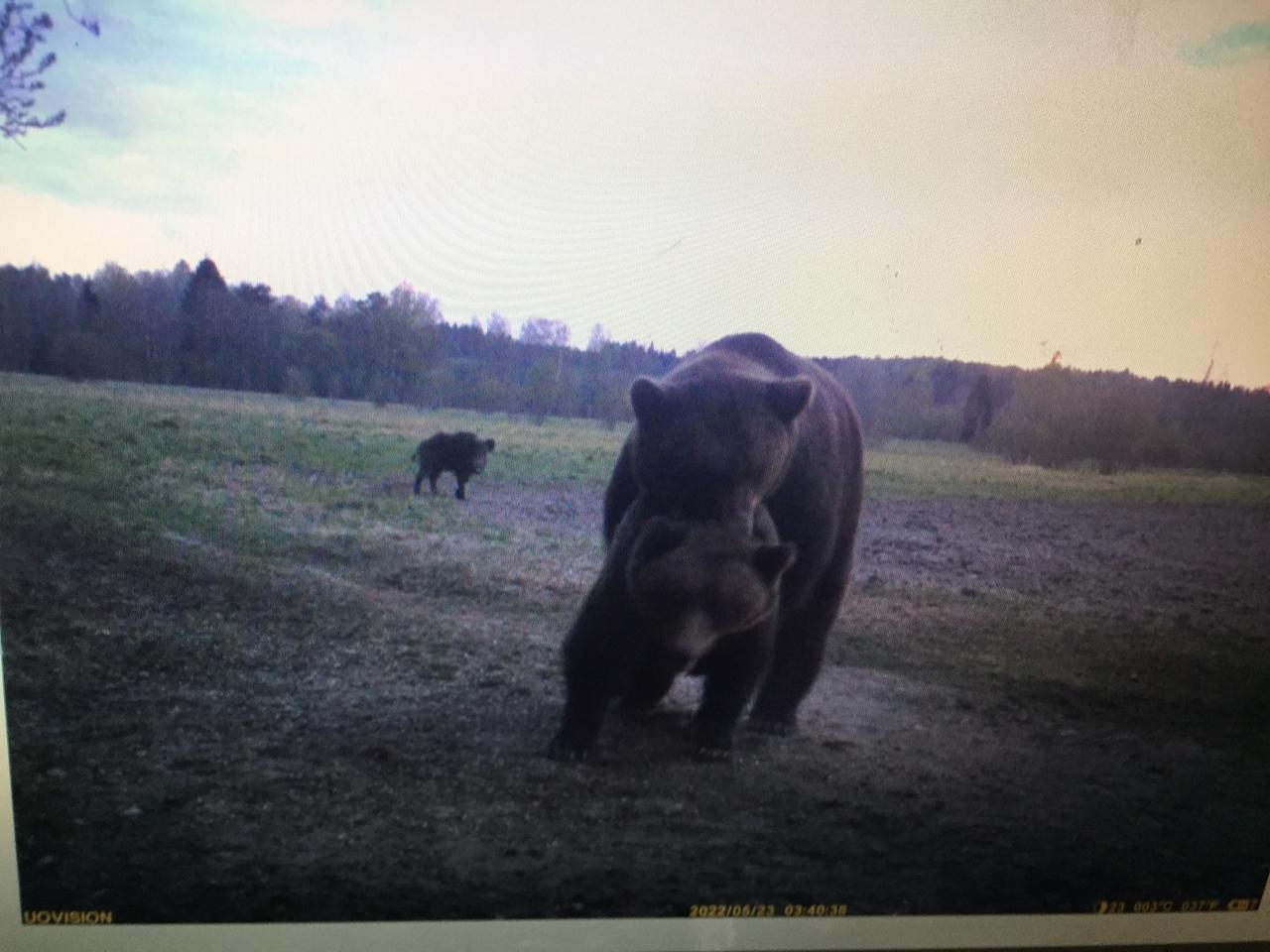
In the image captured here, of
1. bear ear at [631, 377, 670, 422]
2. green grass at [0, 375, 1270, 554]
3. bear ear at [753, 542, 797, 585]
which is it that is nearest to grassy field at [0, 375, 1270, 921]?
green grass at [0, 375, 1270, 554]

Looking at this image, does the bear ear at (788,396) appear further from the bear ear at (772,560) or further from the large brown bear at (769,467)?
the bear ear at (772,560)

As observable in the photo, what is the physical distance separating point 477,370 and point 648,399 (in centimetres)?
40

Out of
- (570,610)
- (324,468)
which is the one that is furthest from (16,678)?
(570,610)

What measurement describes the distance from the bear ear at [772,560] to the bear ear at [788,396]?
0.92ft

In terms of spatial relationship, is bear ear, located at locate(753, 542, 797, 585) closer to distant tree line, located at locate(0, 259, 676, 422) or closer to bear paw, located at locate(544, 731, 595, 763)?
distant tree line, located at locate(0, 259, 676, 422)

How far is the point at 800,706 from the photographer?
2367mm

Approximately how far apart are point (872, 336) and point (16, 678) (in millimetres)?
2022

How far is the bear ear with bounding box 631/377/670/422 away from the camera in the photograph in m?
2.07

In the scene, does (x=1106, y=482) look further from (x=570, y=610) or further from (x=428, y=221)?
(x=428, y=221)

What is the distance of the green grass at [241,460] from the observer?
2.03 meters

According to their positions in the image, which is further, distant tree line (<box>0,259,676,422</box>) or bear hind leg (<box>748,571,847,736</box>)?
bear hind leg (<box>748,571,847,736</box>)

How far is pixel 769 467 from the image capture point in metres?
2.14

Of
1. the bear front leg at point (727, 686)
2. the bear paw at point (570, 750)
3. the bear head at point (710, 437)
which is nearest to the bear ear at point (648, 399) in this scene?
the bear head at point (710, 437)

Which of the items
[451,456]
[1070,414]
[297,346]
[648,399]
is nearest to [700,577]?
[648,399]
